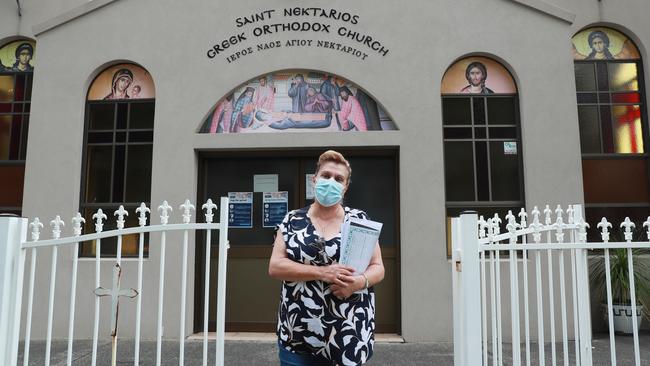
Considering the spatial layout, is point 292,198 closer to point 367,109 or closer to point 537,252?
point 367,109

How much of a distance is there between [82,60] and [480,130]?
17.9 ft

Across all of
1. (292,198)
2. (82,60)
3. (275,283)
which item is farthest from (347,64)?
(82,60)

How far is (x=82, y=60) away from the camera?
22.4 ft

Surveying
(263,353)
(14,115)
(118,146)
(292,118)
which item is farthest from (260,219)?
(14,115)

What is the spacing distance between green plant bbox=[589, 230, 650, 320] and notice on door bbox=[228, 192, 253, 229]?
4521 mm

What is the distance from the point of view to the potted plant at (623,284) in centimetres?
614

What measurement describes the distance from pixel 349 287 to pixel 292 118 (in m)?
4.46

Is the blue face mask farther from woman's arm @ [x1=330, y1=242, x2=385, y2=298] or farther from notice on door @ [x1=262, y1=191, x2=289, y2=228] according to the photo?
notice on door @ [x1=262, y1=191, x2=289, y2=228]

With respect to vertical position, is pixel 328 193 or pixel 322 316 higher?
pixel 328 193

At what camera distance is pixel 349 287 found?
240cm

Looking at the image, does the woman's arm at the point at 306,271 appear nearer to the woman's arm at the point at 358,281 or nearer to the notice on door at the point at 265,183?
the woman's arm at the point at 358,281

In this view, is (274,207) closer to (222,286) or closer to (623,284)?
(222,286)

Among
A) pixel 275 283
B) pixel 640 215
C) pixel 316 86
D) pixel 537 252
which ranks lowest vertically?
pixel 275 283

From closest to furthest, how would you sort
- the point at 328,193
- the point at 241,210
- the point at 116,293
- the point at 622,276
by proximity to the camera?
the point at 328,193, the point at 116,293, the point at 622,276, the point at 241,210
